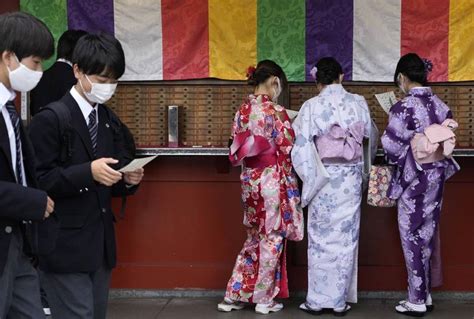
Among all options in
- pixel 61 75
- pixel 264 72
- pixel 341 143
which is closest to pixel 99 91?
pixel 61 75

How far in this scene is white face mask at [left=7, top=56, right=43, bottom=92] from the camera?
9.64 feet

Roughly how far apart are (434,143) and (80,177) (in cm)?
289

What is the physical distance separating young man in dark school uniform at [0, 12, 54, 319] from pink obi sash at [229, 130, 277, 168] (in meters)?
2.40

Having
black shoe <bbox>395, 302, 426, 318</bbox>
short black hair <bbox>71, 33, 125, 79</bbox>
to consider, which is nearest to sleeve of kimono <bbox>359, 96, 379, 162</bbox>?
black shoe <bbox>395, 302, 426, 318</bbox>

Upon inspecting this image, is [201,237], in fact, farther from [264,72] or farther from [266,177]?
[264,72]

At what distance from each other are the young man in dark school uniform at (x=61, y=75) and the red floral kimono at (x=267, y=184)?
4.28 feet

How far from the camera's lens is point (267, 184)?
17.5 feet

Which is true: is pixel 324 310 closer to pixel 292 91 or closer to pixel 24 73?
pixel 292 91

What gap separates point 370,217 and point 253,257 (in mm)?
1094

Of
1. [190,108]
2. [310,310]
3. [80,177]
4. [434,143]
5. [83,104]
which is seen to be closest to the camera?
[80,177]

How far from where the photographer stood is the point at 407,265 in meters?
5.46

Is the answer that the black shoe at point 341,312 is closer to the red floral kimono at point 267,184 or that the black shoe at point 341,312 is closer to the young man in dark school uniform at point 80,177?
the red floral kimono at point 267,184

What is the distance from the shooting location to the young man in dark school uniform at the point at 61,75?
5305 mm

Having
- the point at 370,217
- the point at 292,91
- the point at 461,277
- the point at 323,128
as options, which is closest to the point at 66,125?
the point at 323,128
